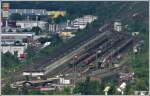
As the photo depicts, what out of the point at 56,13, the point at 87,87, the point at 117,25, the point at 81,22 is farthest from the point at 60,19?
the point at 87,87

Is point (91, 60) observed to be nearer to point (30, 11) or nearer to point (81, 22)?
point (81, 22)

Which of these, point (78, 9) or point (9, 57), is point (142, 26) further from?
point (9, 57)

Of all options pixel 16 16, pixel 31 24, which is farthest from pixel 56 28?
pixel 16 16

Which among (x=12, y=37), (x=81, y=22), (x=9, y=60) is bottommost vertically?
(x=9, y=60)

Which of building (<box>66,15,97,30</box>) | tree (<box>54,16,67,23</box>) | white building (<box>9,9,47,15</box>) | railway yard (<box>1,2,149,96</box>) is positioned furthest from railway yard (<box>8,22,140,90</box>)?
white building (<box>9,9,47,15</box>)

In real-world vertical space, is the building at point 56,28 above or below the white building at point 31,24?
below

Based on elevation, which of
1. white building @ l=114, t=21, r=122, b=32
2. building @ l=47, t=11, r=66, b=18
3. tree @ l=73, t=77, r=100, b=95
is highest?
building @ l=47, t=11, r=66, b=18

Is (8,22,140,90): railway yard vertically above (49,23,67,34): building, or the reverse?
(49,23,67,34): building

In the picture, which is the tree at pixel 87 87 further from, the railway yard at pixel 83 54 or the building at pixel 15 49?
the building at pixel 15 49

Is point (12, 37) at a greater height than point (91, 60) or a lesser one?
greater

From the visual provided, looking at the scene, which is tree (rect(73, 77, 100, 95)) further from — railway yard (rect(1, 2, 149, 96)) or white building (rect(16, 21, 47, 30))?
white building (rect(16, 21, 47, 30))

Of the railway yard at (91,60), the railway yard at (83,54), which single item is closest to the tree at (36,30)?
the railway yard at (83,54)
